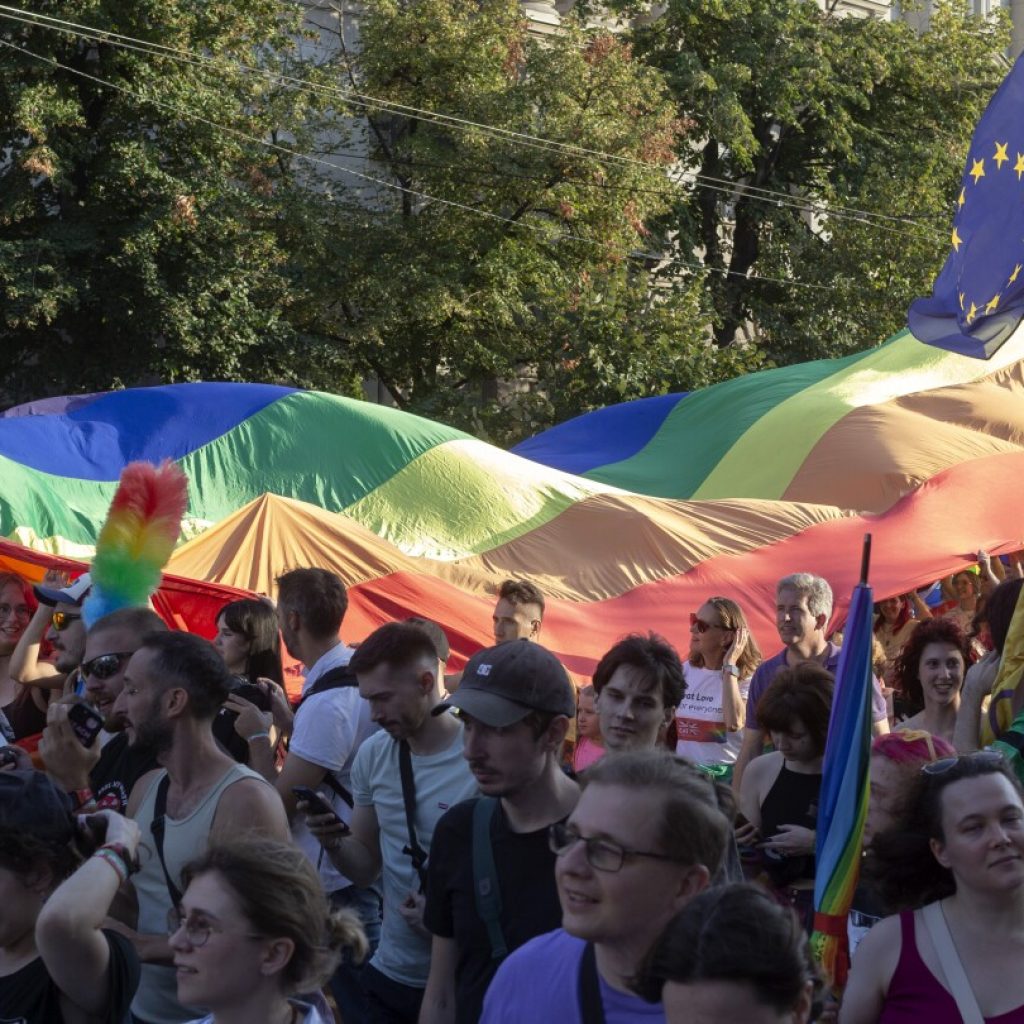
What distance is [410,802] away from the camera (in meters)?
4.31

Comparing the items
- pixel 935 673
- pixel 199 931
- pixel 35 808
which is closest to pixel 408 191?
pixel 935 673

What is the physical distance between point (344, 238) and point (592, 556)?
10.8 m

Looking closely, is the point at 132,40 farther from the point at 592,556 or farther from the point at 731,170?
the point at 731,170

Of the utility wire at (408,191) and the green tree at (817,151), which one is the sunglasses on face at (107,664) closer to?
the utility wire at (408,191)

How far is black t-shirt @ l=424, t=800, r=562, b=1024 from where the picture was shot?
3.54 meters

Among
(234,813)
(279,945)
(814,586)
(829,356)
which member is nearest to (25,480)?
(814,586)

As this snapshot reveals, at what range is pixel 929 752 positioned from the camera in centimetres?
418

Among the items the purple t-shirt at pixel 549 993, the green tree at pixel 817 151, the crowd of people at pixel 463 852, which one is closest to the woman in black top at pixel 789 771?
the crowd of people at pixel 463 852

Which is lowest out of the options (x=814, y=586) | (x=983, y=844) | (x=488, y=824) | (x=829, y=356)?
(x=829, y=356)

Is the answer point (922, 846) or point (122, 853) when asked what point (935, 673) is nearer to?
point (922, 846)

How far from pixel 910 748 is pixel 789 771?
92 cm

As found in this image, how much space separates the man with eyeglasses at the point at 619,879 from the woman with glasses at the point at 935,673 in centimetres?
334

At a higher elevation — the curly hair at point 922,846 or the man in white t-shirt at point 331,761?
the curly hair at point 922,846

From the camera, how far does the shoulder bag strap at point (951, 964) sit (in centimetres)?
320
